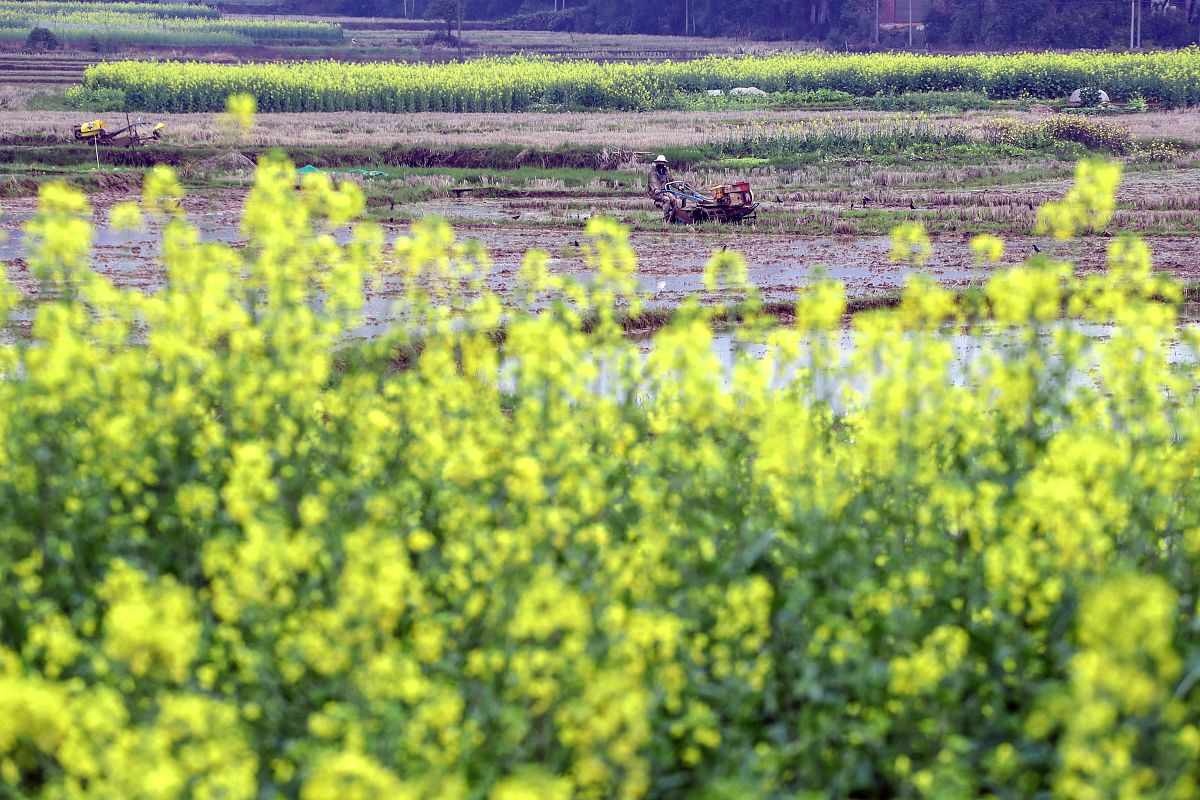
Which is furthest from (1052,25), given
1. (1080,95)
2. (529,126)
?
(529,126)

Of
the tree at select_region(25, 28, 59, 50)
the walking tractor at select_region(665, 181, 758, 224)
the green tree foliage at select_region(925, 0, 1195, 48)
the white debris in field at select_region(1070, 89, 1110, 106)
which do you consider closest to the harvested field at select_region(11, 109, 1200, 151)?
the white debris in field at select_region(1070, 89, 1110, 106)

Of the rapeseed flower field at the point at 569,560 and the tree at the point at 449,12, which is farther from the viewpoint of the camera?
the tree at the point at 449,12

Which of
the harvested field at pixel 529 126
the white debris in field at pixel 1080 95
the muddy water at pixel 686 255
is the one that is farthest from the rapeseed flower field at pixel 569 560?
the white debris in field at pixel 1080 95

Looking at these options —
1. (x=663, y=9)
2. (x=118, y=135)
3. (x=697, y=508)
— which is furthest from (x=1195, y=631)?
(x=663, y=9)

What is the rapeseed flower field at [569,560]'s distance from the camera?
4.55 metres

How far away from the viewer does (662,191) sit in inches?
1043

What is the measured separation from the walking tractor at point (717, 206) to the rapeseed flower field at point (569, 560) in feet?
58.1

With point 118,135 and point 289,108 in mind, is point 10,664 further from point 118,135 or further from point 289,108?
point 289,108

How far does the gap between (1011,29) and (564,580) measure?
250ft

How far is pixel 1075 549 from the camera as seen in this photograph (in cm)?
548

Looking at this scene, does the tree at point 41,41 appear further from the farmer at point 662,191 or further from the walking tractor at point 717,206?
the walking tractor at point 717,206

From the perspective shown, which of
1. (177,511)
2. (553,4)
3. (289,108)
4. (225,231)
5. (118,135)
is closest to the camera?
(177,511)

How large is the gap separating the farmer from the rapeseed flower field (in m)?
17.8

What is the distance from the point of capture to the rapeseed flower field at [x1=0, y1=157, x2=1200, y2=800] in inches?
179
